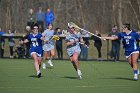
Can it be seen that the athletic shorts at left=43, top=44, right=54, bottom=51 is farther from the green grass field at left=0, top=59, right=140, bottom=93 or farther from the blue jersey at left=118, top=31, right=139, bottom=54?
the blue jersey at left=118, top=31, right=139, bottom=54

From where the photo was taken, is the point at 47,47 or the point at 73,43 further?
the point at 47,47

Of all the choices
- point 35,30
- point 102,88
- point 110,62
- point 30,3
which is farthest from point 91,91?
point 30,3

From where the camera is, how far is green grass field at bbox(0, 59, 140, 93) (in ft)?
60.1

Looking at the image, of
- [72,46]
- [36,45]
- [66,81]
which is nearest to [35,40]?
[36,45]

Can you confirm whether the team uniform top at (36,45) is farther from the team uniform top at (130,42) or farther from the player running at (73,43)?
the team uniform top at (130,42)

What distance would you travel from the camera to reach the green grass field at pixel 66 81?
18312mm

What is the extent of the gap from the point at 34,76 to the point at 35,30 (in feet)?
6.17

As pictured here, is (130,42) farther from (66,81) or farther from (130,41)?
(66,81)

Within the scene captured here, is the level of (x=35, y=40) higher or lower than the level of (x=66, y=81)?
higher

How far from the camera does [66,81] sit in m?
21.2

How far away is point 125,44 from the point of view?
2184cm

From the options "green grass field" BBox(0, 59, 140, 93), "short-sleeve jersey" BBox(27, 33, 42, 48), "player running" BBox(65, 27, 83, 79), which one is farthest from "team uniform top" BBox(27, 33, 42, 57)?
"player running" BBox(65, 27, 83, 79)

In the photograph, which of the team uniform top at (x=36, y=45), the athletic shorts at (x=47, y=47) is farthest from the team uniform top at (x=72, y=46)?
the athletic shorts at (x=47, y=47)

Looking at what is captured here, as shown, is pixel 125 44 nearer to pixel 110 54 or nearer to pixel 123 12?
pixel 110 54
